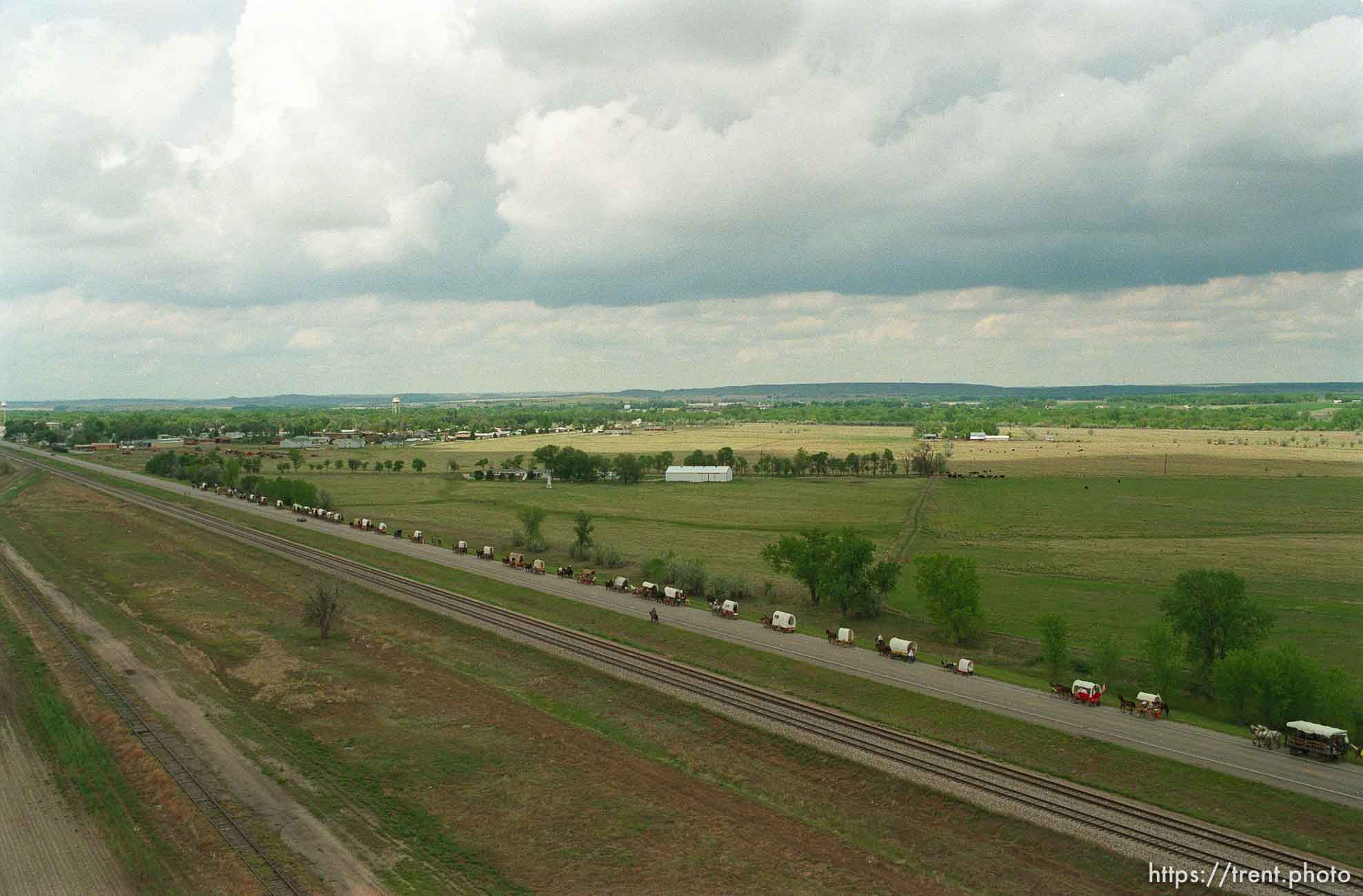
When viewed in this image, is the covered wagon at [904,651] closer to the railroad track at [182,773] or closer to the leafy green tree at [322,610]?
the railroad track at [182,773]

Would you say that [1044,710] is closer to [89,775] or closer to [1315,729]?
[1315,729]

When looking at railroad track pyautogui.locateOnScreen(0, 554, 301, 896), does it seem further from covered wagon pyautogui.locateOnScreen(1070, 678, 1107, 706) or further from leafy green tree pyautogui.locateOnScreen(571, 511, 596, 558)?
Result: leafy green tree pyautogui.locateOnScreen(571, 511, 596, 558)

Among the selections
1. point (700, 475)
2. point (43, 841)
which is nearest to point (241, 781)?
point (43, 841)

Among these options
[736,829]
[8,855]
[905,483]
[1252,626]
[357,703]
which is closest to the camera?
[8,855]

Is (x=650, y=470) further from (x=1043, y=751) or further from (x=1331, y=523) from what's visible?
(x=1043, y=751)

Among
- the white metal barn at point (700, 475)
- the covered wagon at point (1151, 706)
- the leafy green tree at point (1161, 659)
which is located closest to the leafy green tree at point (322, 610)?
the covered wagon at point (1151, 706)

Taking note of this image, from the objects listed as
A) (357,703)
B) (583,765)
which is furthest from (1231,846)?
(357,703)
